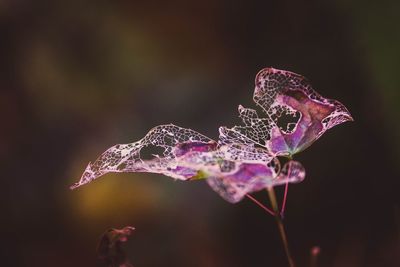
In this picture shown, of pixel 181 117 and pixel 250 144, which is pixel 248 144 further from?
pixel 181 117

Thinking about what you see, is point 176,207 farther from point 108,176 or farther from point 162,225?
point 108,176

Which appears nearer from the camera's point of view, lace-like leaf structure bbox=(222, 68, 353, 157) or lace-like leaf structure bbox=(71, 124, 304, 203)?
lace-like leaf structure bbox=(71, 124, 304, 203)

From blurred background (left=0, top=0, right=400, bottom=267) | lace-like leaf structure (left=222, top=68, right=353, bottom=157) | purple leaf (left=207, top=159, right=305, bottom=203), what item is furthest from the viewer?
blurred background (left=0, top=0, right=400, bottom=267)

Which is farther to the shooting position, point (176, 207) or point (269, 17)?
point (269, 17)

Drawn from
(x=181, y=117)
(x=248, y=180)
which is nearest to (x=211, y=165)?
(x=248, y=180)

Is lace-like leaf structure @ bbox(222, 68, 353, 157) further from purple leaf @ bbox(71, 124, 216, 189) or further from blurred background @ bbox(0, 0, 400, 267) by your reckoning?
blurred background @ bbox(0, 0, 400, 267)

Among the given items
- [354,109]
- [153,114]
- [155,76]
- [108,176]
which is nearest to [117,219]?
[108,176]

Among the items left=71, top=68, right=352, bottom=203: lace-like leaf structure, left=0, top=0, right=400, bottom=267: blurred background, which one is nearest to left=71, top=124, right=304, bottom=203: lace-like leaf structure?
left=71, top=68, right=352, bottom=203: lace-like leaf structure
